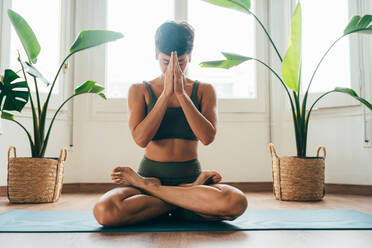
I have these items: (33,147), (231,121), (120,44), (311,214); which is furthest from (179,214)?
(120,44)

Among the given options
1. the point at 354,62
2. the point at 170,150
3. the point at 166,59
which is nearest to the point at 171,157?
the point at 170,150

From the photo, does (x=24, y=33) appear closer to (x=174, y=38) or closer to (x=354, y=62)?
(x=174, y=38)

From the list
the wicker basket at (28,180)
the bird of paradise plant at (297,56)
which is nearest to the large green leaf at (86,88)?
the wicker basket at (28,180)

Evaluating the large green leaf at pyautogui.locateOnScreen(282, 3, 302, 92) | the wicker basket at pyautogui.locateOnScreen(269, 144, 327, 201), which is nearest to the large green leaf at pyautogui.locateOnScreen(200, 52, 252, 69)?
the large green leaf at pyautogui.locateOnScreen(282, 3, 302, 92)

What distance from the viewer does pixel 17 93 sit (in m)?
2.10

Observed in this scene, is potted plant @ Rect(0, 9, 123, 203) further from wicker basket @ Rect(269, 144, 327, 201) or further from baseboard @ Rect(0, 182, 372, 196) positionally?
wicker basket @ Rect(269, 144, 327, 201)

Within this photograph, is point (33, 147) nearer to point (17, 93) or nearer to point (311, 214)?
point (17, 93)

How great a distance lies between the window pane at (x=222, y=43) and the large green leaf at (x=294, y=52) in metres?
0.90

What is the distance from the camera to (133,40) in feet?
10.7

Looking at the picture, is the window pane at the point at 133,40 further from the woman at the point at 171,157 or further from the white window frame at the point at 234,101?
the woman at the point at 171,157

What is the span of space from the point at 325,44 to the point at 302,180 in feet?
4.14

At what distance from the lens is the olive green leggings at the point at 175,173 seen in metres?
1.49

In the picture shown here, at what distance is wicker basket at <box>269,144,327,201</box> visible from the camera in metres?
2.35

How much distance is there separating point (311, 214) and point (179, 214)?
2.11ft
